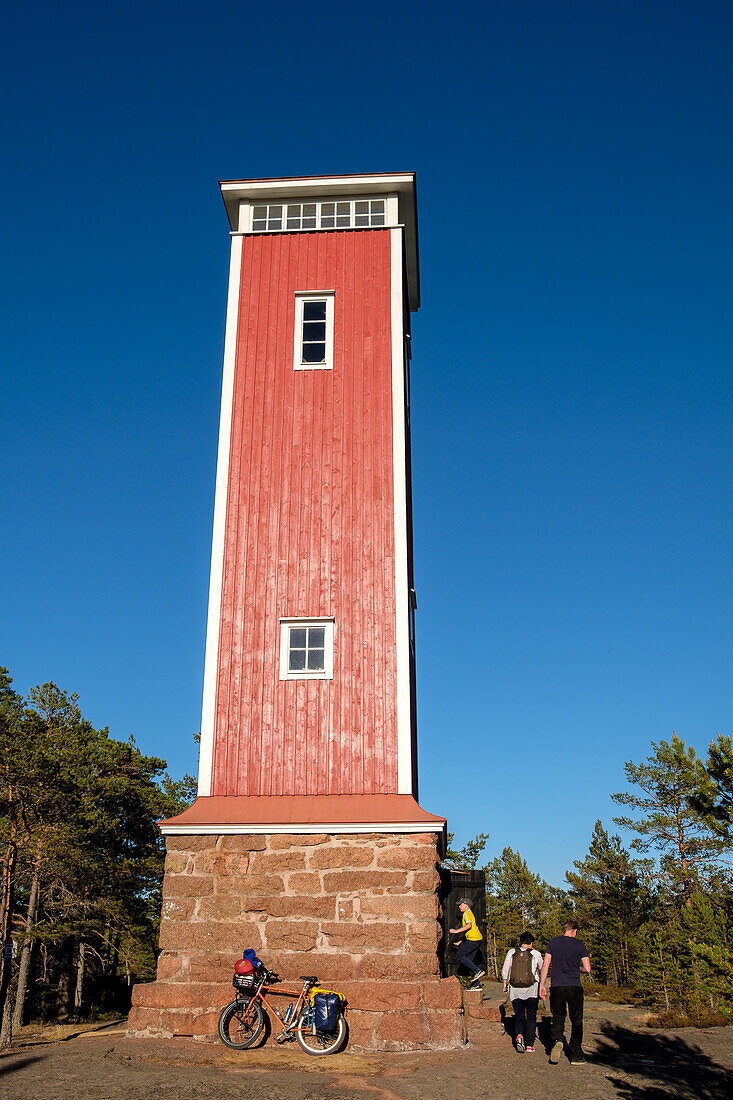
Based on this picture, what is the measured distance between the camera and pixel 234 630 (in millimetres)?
12047

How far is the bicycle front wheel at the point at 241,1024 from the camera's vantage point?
30.4 ft

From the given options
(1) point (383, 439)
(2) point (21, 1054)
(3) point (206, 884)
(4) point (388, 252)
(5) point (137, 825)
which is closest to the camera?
(2) point (21, 1054)

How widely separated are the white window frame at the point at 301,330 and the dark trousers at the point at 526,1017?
9061 millimetres

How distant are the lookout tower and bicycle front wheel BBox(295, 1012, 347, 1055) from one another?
33 centimetres

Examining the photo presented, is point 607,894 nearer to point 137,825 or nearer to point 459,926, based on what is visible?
point 137,825

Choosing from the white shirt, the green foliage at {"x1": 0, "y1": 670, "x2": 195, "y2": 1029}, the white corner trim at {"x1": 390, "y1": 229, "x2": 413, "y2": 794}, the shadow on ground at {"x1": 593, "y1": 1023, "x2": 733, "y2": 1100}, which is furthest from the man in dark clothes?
A: the green foliage at {"x1": 0, "y1": 670, "x2": 195, "y2": 1029}

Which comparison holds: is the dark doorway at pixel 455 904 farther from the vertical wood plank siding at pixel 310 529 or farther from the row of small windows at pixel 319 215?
the row of small windows at pixel 319 215

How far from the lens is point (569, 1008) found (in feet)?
29.8

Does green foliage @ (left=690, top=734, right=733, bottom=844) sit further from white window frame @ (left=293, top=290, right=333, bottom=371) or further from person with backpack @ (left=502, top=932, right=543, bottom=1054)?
white window frame @ (left=293, top=290, right=333, bottom=371)

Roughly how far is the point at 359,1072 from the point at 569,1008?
7.62 ft

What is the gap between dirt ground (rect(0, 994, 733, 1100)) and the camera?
7.36 metres

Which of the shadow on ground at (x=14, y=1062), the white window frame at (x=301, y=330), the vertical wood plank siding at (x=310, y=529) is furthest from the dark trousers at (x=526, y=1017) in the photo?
the white window frame at (x=301, y=330)

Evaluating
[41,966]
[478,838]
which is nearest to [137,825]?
[41,966]

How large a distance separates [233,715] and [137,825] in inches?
719
